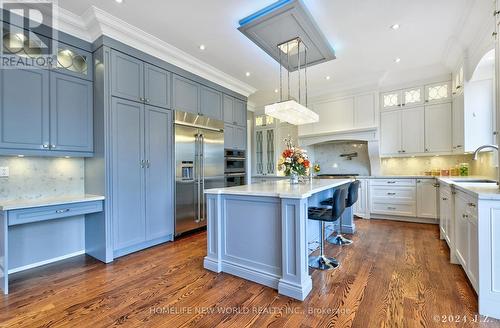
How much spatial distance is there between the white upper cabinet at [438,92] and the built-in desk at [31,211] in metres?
5.74

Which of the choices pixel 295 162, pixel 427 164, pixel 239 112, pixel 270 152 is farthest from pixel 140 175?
pixel 427 164

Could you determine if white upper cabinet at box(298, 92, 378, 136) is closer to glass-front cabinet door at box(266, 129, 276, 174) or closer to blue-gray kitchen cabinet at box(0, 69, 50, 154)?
glass-front cabinet door at box(266, 129, 276, 174)

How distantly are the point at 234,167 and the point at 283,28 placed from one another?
108 inches

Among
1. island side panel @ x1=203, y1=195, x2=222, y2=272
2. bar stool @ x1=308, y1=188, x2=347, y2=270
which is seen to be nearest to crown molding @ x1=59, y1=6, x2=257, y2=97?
island side panel @ x1=203, y1=195, x2=222, y2=272

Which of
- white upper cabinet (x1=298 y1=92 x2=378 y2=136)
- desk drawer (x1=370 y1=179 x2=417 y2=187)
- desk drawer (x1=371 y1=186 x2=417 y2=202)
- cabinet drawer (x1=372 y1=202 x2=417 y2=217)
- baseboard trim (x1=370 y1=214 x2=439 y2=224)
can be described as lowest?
baseboard trim (x1=370 y1=214 x2=439 y2=224)

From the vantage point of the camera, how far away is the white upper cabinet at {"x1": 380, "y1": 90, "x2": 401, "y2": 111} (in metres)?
4.76

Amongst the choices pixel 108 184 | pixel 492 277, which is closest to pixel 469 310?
pixel 492 277

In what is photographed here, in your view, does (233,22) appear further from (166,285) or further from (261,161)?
(261,161)

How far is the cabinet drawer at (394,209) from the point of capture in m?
4.41

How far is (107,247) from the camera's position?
2.77m

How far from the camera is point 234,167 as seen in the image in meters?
4.80

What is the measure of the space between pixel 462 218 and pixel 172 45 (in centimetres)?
403

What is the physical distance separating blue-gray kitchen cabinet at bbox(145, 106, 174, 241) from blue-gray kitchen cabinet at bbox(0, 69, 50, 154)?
1080 mm

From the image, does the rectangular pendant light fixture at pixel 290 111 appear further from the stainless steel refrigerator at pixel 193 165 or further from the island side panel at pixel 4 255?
the island side panel at pixel 4 255
